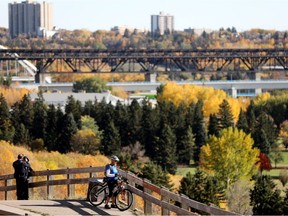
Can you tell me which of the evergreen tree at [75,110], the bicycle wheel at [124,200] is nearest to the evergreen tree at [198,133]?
the evergreen tree at [75,110]

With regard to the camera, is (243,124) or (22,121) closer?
(22,121)

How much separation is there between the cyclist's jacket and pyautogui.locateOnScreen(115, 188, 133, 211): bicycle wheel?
0.35 metres

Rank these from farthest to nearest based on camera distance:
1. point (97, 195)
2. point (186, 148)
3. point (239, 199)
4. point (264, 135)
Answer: point (264, 135) < point (186, 148) < point (239, 199) < point (97, 195)

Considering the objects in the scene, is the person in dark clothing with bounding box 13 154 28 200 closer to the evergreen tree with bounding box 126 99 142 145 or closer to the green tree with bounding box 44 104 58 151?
the green tree with bounding box 44 104 58 151

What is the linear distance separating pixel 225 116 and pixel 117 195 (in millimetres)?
84122

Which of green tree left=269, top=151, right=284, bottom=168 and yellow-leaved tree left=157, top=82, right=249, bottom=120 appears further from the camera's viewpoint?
yellow-leaved tree left=157, top=82, right=249, bottom=120

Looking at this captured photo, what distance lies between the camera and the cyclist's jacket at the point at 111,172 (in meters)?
21.8

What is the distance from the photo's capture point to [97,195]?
22375mm

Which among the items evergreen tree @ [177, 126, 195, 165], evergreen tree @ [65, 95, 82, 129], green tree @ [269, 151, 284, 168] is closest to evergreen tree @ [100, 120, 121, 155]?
evergreen tree @ [177, 126, 195, 165]

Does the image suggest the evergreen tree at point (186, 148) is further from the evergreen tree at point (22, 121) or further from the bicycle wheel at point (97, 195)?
the bicycle wheel at point (97, 195)

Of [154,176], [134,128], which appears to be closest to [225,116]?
[134,128]

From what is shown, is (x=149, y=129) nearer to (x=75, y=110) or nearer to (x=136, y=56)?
(x=75, y=110)

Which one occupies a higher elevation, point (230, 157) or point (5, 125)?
point (5, 125)

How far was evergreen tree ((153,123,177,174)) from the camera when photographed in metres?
86.2
